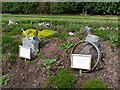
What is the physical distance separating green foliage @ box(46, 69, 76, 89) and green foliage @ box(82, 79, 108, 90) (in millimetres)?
181

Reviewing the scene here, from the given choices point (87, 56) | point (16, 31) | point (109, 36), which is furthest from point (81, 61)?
point (16, 31)

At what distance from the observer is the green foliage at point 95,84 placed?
16.2ft

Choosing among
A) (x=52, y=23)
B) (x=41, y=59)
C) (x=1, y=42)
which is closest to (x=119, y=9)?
(x=52, y=23)

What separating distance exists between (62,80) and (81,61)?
16.1 inches

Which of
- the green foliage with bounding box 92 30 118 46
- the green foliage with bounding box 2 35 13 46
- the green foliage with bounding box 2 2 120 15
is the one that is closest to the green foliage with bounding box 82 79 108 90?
the green foliage with bounding box 92 30 118 46

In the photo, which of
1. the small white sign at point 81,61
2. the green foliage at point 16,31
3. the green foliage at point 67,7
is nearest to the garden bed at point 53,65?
the small white sign at point 81,61

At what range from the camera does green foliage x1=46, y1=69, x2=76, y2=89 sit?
16.7 feet

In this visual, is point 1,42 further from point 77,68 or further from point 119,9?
point 119,9

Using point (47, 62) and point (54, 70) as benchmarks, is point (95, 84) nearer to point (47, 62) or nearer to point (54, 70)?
point (54, 70)

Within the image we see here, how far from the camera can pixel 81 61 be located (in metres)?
5.27

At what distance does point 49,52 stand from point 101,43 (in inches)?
35.8

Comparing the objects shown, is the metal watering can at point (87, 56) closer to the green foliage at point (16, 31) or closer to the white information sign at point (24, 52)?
the white information sign at point (24, 52)

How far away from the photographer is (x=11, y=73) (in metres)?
5.84

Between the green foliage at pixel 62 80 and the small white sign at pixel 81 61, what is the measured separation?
15cm
